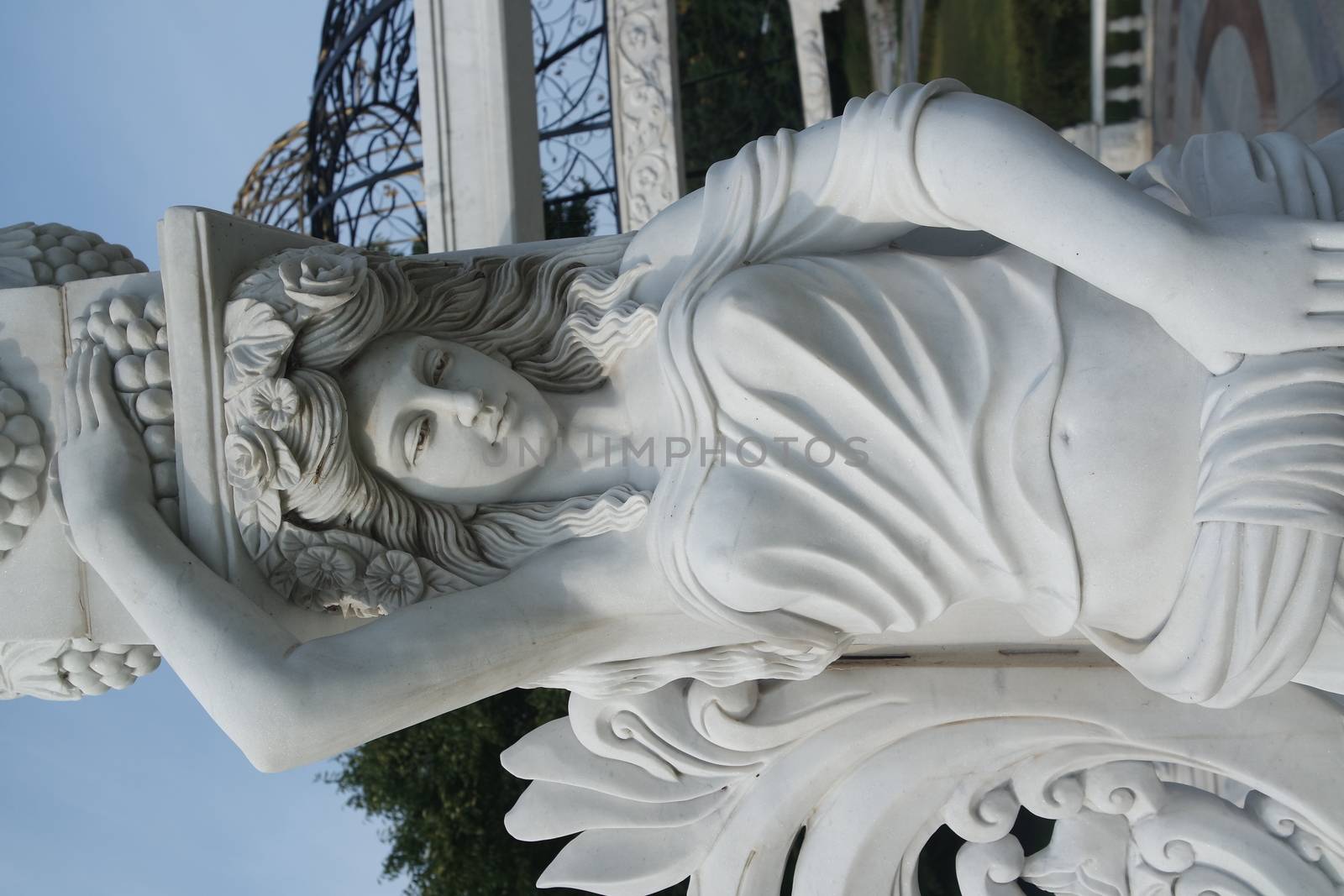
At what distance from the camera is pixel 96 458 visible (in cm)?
229

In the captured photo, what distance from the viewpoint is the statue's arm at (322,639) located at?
2102 mm

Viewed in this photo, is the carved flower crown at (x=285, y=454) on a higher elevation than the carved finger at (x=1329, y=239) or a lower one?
lower

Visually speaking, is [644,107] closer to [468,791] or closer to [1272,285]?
[1272,285]

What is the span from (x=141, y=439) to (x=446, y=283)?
Result: 76cm

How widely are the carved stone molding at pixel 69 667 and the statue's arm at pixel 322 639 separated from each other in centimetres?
50

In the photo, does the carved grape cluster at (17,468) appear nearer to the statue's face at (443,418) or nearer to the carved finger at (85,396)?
the carved finger at (85,396)

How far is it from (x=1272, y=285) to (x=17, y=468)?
2.55 metres

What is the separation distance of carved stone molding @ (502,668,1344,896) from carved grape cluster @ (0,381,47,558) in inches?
52.0

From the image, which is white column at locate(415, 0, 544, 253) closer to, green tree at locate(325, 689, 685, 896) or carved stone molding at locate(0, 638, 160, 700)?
carved stone molding at locate(0, 638, 160, 700)

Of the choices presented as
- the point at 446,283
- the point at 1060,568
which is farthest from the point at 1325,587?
the point at 446,283

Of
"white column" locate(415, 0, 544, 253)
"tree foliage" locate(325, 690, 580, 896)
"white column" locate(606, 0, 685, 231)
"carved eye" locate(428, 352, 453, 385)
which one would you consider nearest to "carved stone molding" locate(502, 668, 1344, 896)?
"carved eye" locate(428, 352, 453, 385)

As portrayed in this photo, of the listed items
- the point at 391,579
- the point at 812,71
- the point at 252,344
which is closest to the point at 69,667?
the point at 391,579

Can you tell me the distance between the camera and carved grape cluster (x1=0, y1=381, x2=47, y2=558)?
2.39 metres

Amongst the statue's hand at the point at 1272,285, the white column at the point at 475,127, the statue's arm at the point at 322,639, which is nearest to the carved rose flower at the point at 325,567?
the statue's arm at the point at 322,639
